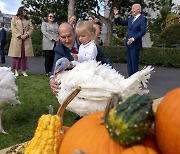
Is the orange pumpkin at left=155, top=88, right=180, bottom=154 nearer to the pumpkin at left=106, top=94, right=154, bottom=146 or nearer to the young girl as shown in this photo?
the pumpkin at left=106, top=94, right=154, bottom=146

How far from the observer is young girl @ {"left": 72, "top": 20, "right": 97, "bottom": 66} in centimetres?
321

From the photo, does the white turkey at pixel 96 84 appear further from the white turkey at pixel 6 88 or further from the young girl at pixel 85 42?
the white turkey at pixel 6 88

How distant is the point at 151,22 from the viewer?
22.3 m

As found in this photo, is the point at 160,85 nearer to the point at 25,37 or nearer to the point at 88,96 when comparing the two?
the point at 25,37

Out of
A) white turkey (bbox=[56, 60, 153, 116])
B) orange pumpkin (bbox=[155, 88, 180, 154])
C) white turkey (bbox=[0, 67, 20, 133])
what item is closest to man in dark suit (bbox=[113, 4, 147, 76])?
white turkey (bbox=[0, 67, 20, 133])

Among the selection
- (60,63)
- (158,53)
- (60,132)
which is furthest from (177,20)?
(60,132)

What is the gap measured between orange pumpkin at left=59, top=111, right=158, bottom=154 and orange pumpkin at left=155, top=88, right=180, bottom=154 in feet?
0.21

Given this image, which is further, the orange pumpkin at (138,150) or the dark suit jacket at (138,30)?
the dark suit jacket at (138,30)

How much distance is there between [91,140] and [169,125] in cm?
31

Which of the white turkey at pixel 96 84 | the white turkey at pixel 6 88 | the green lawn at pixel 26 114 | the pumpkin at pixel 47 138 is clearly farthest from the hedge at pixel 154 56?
the pumpkin at pixel 47 138

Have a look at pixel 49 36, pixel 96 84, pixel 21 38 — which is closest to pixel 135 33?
pixel 49 36

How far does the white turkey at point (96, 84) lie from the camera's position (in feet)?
7.35

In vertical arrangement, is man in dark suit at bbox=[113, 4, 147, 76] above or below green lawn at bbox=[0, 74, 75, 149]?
above

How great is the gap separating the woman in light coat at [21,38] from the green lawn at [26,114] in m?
1.34
